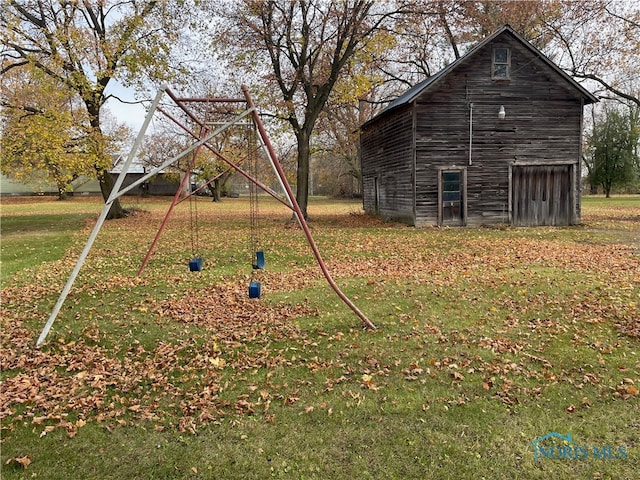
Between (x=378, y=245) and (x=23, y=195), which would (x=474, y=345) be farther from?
(x=23, y=195)

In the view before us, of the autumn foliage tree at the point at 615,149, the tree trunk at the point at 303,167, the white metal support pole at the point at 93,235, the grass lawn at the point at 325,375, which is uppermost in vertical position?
the autumn foliage tree at the point at 615,149

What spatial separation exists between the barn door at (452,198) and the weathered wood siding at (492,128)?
26 centimetres

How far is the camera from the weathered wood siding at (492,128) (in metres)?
18.6

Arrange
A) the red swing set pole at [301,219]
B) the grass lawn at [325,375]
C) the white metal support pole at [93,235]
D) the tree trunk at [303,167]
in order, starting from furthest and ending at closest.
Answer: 1. the tree trunk at [303,167]
2. the red swing set pole at [301,219]
3. the white metal support pole at [93,235]
4. the grass lawn at [325,375]

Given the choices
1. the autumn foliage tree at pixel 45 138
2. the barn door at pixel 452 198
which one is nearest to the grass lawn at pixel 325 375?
the autumn foliage tree at pixel 45 138

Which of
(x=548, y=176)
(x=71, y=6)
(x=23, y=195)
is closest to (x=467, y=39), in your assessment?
(x=548, y=176)

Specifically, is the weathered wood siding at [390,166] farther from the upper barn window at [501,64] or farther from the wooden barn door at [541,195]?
the wooden barn door at [541,195]

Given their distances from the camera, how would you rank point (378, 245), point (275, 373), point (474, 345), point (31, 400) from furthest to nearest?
point (378, 245), point (474, 345), point (275, 373), point (31, 400)

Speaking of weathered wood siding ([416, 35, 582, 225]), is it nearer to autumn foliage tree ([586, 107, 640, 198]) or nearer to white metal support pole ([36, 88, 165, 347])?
white metal support pole ([36, 88, 165, 347])

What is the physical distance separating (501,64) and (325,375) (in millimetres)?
17967

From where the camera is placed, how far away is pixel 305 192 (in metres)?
21.9

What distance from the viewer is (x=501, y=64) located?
734 inches

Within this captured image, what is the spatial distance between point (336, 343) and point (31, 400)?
3480 millimetres

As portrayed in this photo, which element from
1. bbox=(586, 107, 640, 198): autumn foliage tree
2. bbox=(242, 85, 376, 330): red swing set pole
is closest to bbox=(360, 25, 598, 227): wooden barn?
bbox=(242, 85, 376, 330): red swing set pole
